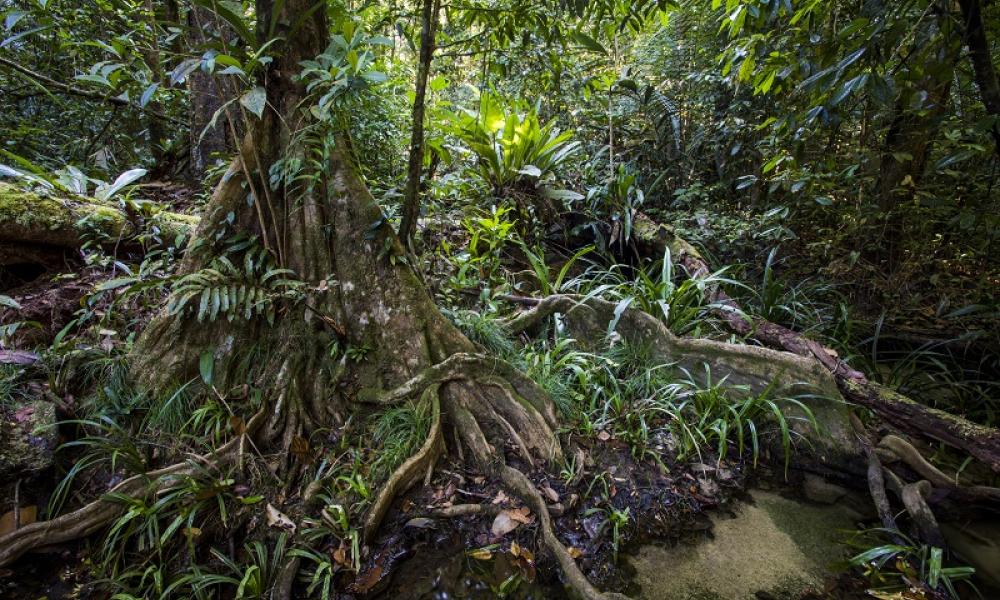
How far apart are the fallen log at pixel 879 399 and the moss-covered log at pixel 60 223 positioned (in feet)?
14.5

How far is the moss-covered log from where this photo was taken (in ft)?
9.71

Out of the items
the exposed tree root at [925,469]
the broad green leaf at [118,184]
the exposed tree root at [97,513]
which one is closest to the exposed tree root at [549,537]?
the exposed tree root at [97,513]

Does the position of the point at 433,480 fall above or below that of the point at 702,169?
below

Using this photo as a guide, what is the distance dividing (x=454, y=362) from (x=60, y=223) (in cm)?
304

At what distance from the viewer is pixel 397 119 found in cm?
463

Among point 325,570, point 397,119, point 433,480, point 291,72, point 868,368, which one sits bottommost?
point 325,570

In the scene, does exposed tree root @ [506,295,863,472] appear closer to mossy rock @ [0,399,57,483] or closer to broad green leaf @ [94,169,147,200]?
mossy rock @ [0,399,57,483]

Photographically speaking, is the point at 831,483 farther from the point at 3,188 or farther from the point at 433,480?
the point at 3,188

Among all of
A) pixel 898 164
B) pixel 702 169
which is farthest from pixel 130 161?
pixel 898 164

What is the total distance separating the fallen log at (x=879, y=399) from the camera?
249 cm

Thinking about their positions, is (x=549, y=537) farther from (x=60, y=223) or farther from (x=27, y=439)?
(x=60, y=223)

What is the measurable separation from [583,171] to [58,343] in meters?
5.21

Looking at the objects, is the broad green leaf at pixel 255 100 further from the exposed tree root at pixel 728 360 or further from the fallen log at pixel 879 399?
the fallen log at pixel 879 399

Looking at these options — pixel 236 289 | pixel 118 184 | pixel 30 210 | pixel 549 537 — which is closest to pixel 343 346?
pixel 236 289
